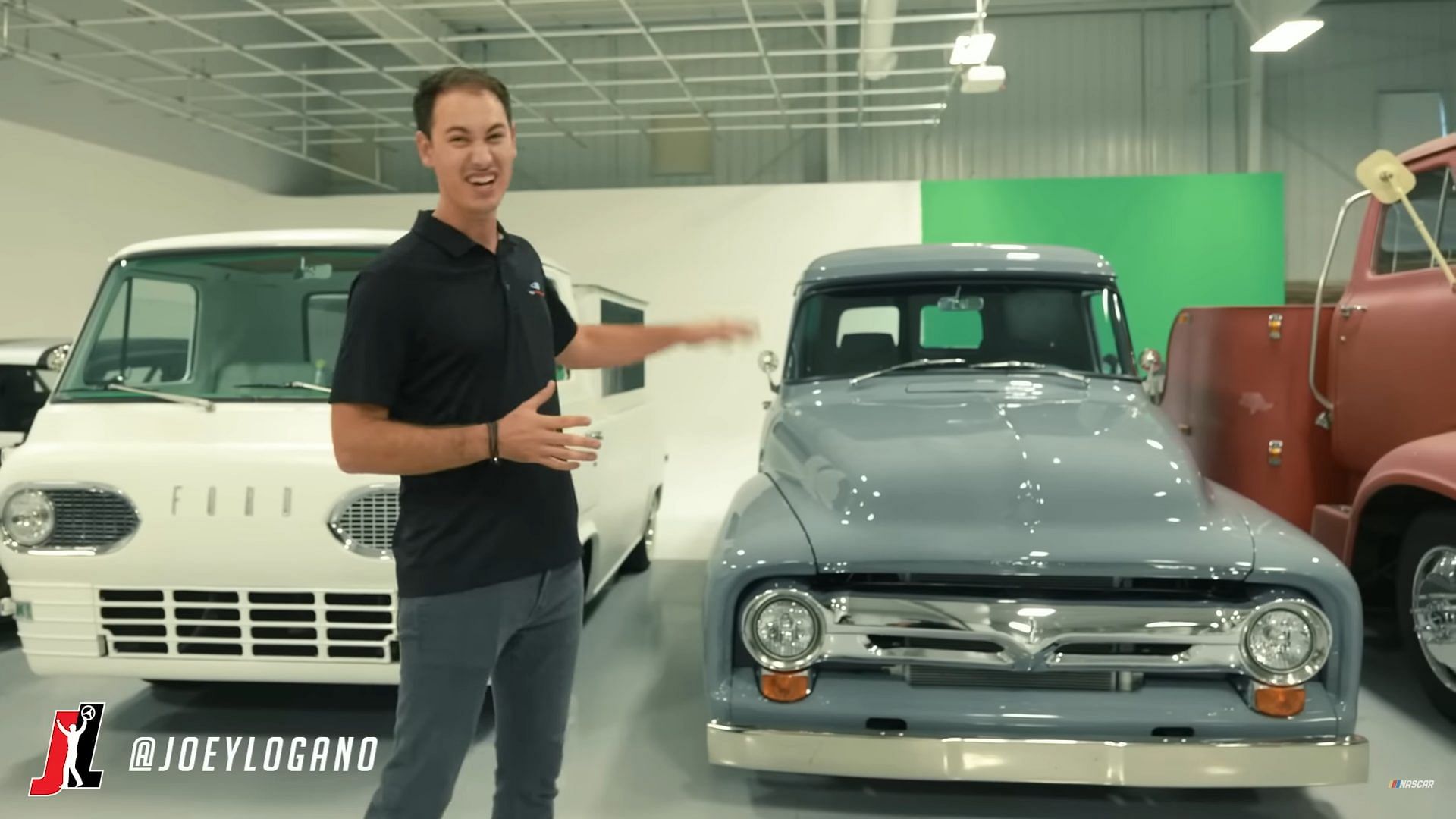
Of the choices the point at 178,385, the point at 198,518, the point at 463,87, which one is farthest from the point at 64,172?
the point at 463,87

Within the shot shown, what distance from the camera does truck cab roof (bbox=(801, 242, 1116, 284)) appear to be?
362cm

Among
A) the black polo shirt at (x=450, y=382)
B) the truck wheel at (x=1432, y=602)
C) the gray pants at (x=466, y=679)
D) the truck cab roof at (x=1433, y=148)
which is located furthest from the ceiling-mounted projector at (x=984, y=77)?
the gray pants at (x=466, y=679)

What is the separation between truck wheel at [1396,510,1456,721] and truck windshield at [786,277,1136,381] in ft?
3.88

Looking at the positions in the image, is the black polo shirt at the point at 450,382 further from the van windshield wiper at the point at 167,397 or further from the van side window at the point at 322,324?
the van side window at the point at 322,324

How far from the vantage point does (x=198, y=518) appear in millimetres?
2932

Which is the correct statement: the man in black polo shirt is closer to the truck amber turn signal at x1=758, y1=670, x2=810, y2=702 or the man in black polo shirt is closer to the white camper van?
the truck amber turn signal at x1=758, y1=670, x2=810, y2=702

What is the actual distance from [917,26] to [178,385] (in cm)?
987

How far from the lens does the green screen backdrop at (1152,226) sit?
8.56 metres

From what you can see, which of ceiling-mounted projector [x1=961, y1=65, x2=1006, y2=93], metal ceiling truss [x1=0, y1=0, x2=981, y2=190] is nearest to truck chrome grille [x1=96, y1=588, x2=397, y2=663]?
ceiling-mounted projector [x1=961, y1=65, x2=1006, y2=93]

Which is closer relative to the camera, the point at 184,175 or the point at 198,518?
the point at 198,518

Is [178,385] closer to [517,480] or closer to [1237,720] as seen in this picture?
[517,480]

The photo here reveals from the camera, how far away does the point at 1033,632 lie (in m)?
2.32

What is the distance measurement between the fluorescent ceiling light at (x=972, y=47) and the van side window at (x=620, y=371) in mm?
2880

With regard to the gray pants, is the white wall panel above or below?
above
